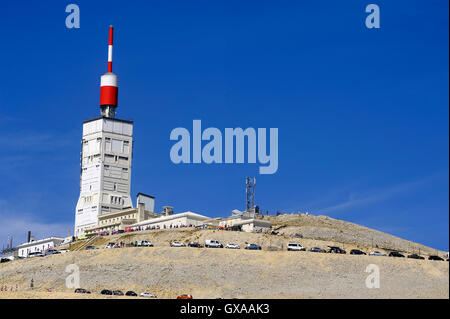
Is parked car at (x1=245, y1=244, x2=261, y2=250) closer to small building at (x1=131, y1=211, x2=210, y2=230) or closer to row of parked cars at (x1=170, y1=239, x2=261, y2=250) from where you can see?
row of parked cars at (x1=170, y1=239, x2=261, y2=250)

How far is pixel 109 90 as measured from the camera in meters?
187

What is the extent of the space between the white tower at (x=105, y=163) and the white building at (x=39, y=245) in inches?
300

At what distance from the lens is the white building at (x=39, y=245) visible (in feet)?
560

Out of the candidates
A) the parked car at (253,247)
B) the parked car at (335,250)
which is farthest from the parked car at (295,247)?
the parked car at (253,247)

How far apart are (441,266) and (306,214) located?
5376cm

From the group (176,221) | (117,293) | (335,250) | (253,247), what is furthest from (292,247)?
(176,221)

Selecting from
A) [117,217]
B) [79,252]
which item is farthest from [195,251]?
[117,217]

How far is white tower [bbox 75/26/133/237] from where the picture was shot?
595 ft

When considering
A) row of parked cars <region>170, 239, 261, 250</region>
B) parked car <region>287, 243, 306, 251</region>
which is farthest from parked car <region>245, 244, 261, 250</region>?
parked car <region>287, 243, 306, 251</region>

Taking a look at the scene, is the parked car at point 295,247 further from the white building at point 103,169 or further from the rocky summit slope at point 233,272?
the white building at point 103,169

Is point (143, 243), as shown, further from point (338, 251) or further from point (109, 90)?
point (109, 90)
